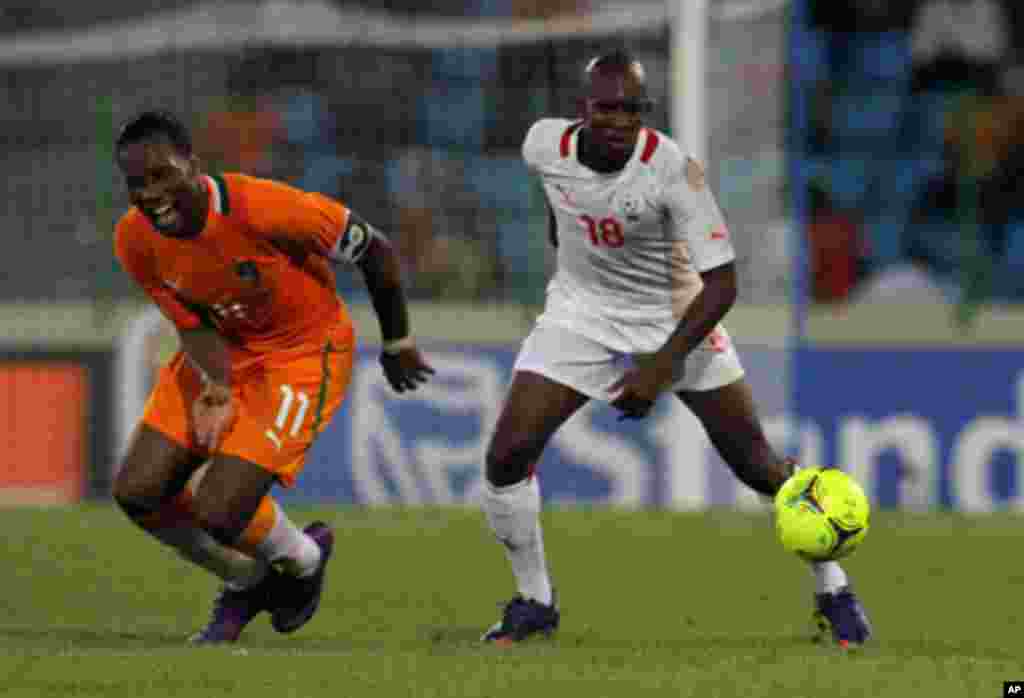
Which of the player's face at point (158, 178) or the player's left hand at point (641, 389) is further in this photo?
the player's left hand at point (641, 389)

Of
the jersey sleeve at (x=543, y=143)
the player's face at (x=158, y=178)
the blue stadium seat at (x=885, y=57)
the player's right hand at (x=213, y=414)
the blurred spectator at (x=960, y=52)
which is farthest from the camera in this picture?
the blurred spectator at (x=960, y=52)

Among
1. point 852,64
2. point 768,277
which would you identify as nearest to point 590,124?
point 768,277

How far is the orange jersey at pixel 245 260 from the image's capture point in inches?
313

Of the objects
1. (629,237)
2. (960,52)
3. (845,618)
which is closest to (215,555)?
(629,237)

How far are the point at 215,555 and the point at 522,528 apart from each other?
115 centimetres

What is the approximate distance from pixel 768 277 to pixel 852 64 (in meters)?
5.30

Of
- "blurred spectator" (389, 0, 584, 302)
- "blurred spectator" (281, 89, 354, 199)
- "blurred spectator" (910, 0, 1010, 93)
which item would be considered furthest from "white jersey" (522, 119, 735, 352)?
"blurred spectator" (910, 0, 1010, 93)

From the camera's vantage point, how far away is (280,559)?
27.2ft

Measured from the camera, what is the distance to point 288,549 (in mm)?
8297

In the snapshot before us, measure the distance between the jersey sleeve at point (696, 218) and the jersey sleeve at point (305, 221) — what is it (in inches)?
43.8

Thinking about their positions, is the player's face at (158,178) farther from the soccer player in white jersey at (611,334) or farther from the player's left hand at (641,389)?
the player's left hand at (641,389)

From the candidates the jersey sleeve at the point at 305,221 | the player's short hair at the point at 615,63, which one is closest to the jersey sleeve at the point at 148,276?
the jersey sleeve at the point at 305,221

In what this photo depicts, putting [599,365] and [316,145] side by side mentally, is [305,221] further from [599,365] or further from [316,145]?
[316,145]

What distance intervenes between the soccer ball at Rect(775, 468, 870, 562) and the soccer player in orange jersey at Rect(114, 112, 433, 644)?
1418mm
